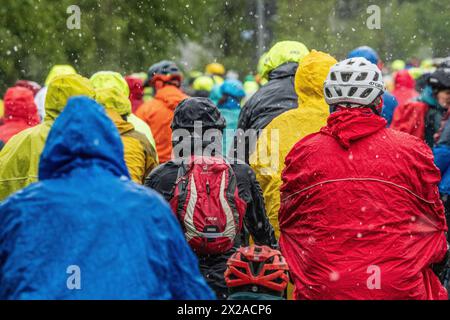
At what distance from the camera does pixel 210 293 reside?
4.81 metres

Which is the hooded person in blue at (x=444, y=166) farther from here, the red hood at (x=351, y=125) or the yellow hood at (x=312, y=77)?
the red hood at (x=351, y=125)

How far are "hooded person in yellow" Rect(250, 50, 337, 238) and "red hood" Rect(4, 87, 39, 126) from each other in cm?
346

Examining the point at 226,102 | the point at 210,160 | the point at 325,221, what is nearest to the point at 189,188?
the point at 210,160

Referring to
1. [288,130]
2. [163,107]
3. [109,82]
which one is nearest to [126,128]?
[109,82]

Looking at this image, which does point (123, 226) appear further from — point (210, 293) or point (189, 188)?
point (189, 188)

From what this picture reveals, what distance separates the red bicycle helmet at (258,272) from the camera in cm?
580

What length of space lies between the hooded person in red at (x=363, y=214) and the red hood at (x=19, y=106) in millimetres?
5115

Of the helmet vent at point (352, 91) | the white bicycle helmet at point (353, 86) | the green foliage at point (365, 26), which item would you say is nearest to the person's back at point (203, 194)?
the white bicycle helmet at point (353, 86)

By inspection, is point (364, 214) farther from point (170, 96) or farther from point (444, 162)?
point (170, 96)

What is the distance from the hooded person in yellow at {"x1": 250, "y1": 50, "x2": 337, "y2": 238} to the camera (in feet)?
27.2

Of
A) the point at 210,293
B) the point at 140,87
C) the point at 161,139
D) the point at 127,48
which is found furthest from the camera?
the point at 127,48

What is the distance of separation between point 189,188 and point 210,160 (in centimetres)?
25

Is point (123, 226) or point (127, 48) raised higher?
point (127, 48)

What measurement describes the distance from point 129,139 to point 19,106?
7.85 ft
